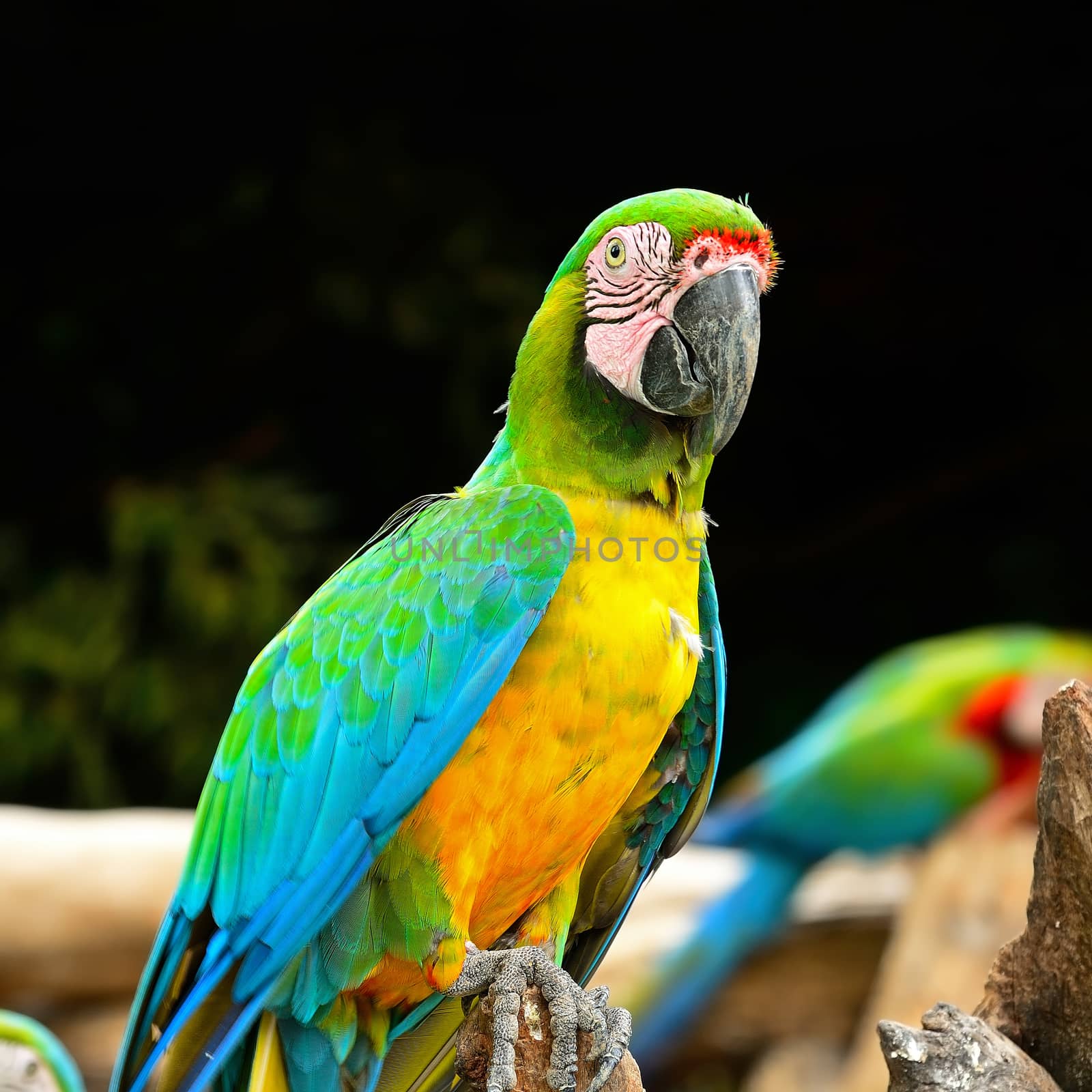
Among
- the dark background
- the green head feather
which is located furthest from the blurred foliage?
the green head feather

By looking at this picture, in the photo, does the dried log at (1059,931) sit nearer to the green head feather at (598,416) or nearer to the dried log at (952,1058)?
the dried log at (952,1058)

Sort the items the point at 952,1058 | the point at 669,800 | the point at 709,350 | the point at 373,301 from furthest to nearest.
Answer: the point at 373,301 < the point at 669,800 < the point at 709,350 < the point at 952,1058

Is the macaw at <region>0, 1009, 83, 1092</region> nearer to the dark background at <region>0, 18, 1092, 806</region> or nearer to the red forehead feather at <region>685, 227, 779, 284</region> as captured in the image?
the red forehead feather at <region>685, 227, 779, 284</region>

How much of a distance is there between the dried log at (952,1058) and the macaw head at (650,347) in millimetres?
694

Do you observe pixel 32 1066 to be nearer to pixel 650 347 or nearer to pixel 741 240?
pixel 650 347

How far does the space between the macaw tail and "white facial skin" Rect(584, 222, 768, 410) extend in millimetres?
2209

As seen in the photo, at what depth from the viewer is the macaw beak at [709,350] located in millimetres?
1548

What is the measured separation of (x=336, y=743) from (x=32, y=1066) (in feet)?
2.96

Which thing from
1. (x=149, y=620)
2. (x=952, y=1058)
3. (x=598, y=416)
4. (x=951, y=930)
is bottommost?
(x=952, y=1058)

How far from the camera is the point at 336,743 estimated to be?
5.21ft

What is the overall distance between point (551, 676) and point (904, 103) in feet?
10.5

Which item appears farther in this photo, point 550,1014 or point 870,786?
point 870,786

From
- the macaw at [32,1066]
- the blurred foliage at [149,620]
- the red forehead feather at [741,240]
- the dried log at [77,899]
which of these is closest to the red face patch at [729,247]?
the red forehead feather at [741,240]

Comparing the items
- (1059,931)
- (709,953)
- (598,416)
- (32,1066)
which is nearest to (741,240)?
(598,416)
